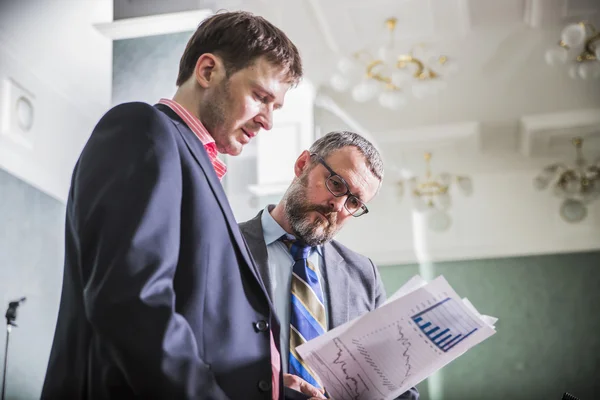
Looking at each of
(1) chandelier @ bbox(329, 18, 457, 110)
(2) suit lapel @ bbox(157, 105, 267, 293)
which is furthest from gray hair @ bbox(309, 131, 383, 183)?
(1) chandelier @ bbox(329, 18, 457, 110)

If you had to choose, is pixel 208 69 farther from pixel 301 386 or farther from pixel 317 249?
pixel 317 249

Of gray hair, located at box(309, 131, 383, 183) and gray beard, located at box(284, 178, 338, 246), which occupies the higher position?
gray hair, located at box(309, 131, 383, 183)

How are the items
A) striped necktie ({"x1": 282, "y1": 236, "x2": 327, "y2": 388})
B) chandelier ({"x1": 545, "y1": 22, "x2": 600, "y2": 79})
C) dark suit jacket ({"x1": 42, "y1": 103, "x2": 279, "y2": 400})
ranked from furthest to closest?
chandelier ({"x1": 545, "y1": 22, "x2": 600, "y2": 79}), striped necktie ({"x1": 282, "y1": 236, "x2": 327, "y2": 388}), dark suit jacket ({"x1": 42, "y1": 103, "x2": 279, "y2": 400})

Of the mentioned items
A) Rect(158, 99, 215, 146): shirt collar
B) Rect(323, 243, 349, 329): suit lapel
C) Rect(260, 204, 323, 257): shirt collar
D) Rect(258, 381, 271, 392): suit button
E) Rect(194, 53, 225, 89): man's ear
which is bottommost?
Rect(258, 381, 271, 392): suit button

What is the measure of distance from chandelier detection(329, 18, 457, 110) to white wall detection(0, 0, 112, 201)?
1.67 m

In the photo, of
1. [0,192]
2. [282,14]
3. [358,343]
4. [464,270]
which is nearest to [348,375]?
[358,343]

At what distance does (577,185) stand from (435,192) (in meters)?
1.03

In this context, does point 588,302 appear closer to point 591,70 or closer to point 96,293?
point 591,70

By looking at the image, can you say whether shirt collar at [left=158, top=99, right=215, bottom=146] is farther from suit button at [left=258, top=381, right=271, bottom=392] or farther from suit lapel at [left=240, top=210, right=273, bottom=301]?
suit lapel at [left=240, top=210, right=273, bottom=301]

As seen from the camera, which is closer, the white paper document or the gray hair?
the white paper document

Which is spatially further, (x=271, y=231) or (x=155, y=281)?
(x=271, y=231)

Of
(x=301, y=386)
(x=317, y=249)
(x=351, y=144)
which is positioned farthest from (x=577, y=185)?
(x=301, y=386)

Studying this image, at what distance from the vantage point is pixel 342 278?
1.94 m

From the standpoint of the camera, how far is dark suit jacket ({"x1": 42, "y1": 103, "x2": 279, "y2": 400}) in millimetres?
935
